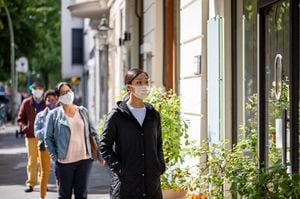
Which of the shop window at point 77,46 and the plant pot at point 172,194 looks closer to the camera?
the plant pot at point 172,194

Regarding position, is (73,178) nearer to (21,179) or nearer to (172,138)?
(172,138)

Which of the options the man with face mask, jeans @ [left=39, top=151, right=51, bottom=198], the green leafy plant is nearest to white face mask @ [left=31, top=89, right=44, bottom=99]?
the man with face mask

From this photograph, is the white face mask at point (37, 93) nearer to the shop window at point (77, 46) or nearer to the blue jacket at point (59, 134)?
the blue jacket at point (59, 134)

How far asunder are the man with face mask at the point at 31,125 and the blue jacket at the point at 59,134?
3961mm

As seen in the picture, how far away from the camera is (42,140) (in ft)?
38.1

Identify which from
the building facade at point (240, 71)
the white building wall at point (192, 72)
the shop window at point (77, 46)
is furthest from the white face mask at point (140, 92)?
the shop window at point (77, 46)

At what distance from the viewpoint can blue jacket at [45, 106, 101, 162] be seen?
919 centimetres

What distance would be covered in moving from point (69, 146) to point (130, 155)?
2.70 metres

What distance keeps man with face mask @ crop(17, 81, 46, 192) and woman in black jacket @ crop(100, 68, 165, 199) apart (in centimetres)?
669

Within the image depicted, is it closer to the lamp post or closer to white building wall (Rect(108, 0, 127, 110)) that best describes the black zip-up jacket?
white building wall (Rect(108, 0, 127, 110))

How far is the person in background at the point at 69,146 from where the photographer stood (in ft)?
30.1

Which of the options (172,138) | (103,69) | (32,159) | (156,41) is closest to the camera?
(172,138)

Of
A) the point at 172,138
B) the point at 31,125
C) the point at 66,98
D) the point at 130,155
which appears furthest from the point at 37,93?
the point at 130,155

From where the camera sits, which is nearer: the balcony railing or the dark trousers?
the dark trousers
